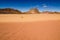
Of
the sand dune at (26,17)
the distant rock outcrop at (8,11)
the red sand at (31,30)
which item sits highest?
the distant rock outcrop at (8,11)

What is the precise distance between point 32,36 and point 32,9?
43 cm

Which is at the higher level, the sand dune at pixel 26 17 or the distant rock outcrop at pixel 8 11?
the distant rock outcrop at pixel 8 11

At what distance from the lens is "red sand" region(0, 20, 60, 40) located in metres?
1.28

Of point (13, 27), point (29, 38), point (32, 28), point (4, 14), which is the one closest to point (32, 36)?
point (29, 38)

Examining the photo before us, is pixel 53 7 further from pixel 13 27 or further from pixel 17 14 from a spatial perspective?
pixel 13 27

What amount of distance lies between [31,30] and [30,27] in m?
0.08

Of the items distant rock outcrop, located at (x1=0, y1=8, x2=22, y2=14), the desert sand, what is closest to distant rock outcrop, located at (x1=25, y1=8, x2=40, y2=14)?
the desert sand

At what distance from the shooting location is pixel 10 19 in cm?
162

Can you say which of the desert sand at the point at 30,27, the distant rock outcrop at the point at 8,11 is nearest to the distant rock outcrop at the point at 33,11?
the desert sand at the point at 30,27

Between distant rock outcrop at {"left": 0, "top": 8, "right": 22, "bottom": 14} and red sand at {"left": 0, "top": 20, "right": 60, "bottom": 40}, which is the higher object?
distant rock outcrop at {"left": 0, "top": 8, "right": 22, "bottom": 14}

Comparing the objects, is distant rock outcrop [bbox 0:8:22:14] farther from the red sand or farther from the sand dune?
the red sand

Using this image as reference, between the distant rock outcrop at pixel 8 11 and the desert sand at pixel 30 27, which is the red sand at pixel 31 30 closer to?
the desert sand at pixel 30 27

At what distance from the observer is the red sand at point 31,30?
1281 millimetres

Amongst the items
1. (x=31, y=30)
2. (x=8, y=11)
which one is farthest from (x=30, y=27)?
(x=8, y=11)
